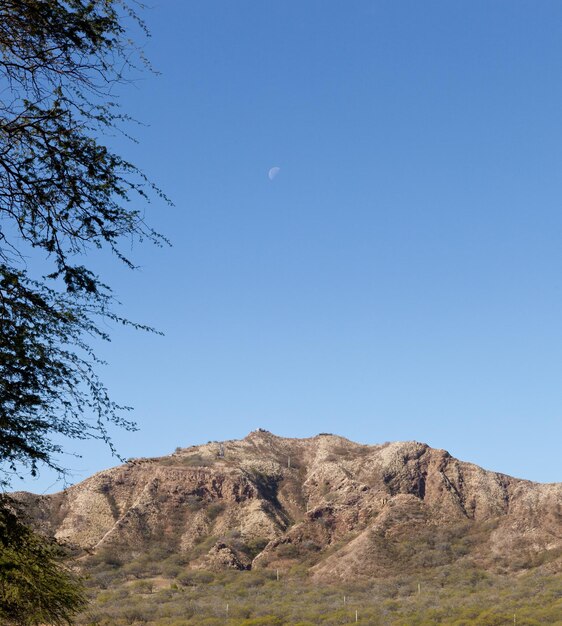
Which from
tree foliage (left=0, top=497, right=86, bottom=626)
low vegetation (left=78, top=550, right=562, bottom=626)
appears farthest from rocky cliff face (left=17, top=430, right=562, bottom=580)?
tree foliage (left=0, top=497, right=86, bottom=626)

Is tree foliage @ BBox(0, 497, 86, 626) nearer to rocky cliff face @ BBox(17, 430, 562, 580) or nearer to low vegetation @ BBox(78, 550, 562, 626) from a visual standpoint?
low vegetation @ BBox(78, 550, 562, 626)

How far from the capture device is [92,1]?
10.2 metres

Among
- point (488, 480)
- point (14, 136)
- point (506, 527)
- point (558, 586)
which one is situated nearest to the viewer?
point (14, 136)

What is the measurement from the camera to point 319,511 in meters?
99.8

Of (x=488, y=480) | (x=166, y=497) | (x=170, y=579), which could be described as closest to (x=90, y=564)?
(x=170, y=579)

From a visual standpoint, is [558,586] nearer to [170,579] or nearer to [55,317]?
[170,579]

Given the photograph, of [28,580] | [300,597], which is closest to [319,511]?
[300,597]

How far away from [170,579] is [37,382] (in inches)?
3066

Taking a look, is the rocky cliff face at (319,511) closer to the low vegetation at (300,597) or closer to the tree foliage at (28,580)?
the low vegetation at (300,597)

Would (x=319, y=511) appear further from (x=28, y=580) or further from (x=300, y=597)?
(x=28, y=580)

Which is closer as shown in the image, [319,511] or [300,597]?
[300,597]

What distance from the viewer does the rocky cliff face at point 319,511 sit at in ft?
291

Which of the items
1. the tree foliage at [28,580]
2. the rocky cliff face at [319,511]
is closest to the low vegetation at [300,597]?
the rocky cliff face at [319,511]

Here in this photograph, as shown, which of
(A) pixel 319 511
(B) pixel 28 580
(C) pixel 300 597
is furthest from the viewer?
(A) pixel 319 511
